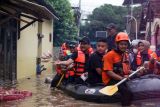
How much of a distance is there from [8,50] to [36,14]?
2.33m

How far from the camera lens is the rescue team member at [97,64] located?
1070 centimetres

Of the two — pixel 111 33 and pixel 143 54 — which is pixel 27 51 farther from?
pixel 143 54

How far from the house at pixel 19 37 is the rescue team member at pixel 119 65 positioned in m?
2.97

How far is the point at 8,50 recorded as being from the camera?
15.8 metres

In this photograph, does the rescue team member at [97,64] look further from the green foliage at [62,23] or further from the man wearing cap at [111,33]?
the green foliage at [62,23]

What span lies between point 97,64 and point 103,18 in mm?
51843

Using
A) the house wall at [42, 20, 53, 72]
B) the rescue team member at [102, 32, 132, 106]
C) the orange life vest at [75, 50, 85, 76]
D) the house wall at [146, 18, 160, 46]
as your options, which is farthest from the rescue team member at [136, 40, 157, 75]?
the house wall at [42, 20, 53, 72]

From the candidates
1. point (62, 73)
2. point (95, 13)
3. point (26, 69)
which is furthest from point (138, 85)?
point (95, 13)

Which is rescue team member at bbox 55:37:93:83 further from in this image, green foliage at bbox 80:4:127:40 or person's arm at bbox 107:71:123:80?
green foliage at bbox 80:4:127:40

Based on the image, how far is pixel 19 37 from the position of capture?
17078mm

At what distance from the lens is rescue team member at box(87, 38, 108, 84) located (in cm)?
1070

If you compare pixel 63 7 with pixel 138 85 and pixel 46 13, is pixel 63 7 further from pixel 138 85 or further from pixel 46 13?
pixel 138 85

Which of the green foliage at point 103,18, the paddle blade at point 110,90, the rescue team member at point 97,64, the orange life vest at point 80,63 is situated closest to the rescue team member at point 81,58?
the orange life vest at point 80,63

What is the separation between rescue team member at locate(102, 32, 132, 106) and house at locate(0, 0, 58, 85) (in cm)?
297
